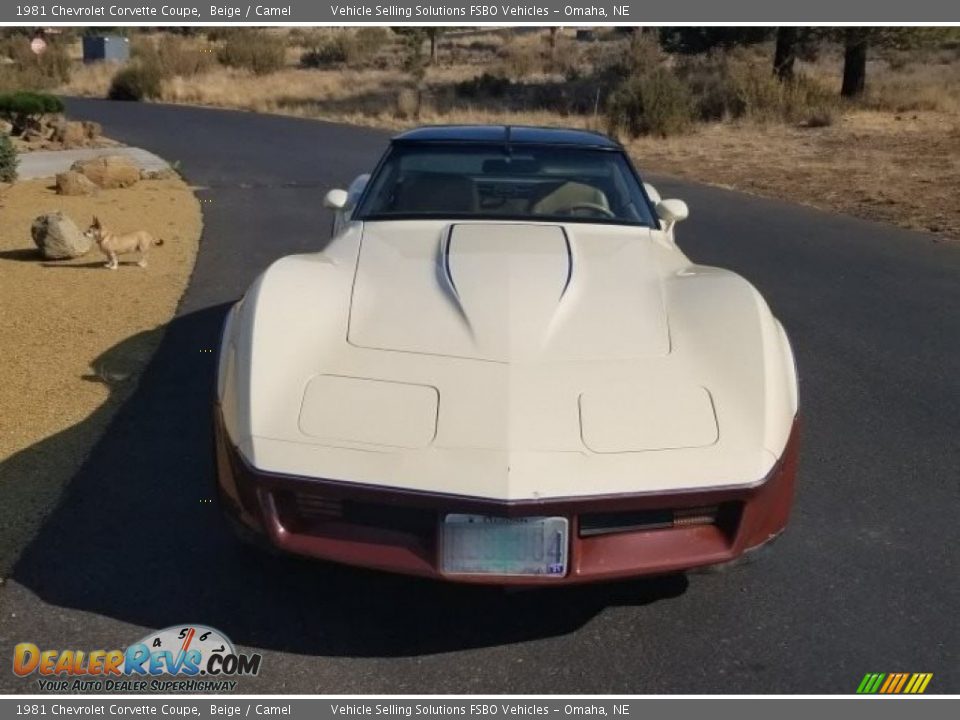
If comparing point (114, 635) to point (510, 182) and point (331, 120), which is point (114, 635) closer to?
point (510, 182)

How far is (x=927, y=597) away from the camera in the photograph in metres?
3.85

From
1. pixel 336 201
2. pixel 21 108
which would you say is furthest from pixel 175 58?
pixel 336 201

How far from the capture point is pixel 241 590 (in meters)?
3.87

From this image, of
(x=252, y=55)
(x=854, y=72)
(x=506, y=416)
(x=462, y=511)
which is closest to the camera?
(x=462, y=511)

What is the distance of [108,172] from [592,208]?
10596mm

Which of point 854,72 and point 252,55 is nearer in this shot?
point 854,72

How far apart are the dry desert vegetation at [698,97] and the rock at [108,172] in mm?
8368

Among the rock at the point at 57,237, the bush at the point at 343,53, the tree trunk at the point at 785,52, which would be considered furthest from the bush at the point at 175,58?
the rock at the point at 57,237

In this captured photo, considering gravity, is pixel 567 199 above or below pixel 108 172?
above

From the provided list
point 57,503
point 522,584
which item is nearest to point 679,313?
point 522,584

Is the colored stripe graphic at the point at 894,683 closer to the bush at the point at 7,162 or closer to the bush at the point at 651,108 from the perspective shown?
the bush at the point at 7,162

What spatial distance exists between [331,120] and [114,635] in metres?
27.4

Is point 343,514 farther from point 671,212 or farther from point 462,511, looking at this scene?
point 671,212

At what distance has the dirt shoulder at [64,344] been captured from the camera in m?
4.84
